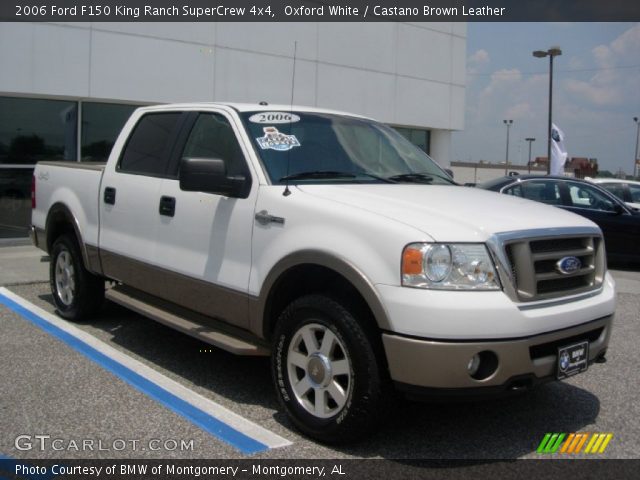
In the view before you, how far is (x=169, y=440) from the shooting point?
379 cm

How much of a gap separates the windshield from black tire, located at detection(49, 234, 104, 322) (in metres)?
2.50

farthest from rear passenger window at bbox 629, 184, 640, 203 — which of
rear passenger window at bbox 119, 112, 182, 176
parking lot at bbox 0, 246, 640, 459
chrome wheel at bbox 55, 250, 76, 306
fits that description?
chrome wheel at bbox 55, 250, 76, 306

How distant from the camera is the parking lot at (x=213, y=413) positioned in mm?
3717

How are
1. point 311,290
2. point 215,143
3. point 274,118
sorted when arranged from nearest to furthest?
1. point 311,290
2. point 274,118
3. point 215,143

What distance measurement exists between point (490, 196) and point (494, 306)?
1292 millimetres

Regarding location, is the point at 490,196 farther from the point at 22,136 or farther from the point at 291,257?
the point at 22,136

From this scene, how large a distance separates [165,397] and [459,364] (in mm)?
2118

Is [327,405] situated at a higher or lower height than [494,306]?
lower

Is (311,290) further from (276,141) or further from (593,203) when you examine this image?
(593,203)

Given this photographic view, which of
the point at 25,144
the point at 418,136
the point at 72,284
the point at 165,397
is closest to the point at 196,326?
the point at 165,397

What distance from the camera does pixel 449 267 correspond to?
3.37m

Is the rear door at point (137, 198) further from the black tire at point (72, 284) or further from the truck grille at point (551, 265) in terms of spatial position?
the truck grille at point (551, 265)
